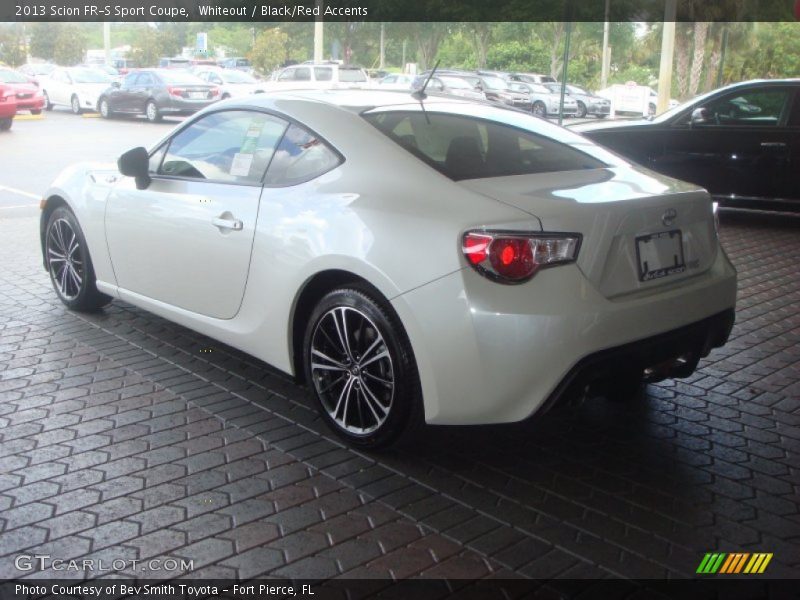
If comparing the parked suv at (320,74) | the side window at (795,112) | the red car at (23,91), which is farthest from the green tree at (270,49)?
the side window at (795,112)

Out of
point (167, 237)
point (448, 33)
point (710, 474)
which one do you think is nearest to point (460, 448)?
point (710, 474)

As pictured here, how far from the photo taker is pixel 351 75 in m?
30.7

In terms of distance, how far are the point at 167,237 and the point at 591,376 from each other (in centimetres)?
257

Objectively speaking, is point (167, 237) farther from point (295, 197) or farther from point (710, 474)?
point (710, 474)

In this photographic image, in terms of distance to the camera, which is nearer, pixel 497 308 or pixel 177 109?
pixel 497 308

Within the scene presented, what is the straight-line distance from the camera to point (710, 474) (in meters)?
3.95

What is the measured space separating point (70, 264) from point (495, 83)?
85.7 feet

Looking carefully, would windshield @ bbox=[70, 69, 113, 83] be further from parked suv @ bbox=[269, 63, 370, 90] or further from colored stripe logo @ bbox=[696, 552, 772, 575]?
colored stripe logo @ bbox=[696, 552, 772, 575]

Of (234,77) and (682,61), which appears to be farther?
(682,61)

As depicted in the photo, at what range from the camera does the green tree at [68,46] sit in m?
66.7

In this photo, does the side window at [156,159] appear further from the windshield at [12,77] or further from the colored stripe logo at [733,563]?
the windshield at [12,77]

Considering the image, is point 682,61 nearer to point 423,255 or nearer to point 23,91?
point 23,91

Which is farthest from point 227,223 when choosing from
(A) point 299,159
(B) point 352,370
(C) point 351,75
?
(C) point 351,75

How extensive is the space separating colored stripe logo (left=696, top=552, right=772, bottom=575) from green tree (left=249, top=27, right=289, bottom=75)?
1940 inches
